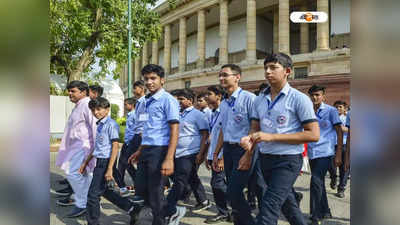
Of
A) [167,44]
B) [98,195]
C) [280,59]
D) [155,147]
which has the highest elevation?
[167,44]

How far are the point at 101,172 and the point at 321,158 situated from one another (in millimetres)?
3099

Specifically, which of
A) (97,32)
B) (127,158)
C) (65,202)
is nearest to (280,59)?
(127,158)

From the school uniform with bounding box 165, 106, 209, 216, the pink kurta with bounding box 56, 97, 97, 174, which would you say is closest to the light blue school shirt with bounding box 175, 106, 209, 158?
the school uniform with bounding box 165, 106, 209, 216

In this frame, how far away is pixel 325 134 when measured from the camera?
4805 mm

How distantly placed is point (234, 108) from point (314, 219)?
6.37ft

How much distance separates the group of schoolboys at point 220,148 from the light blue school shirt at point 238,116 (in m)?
0.01

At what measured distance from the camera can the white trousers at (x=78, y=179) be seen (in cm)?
486

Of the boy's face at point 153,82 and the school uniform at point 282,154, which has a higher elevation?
the boy's face at point 153,82

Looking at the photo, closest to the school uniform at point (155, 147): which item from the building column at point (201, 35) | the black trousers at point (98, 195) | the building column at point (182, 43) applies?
the black trousers at point (98, 195)

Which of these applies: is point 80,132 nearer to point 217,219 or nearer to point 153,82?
point 153,82

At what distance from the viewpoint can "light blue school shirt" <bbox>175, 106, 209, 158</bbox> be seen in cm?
468

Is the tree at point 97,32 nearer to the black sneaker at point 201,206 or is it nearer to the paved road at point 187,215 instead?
the paved road at point 187,215
